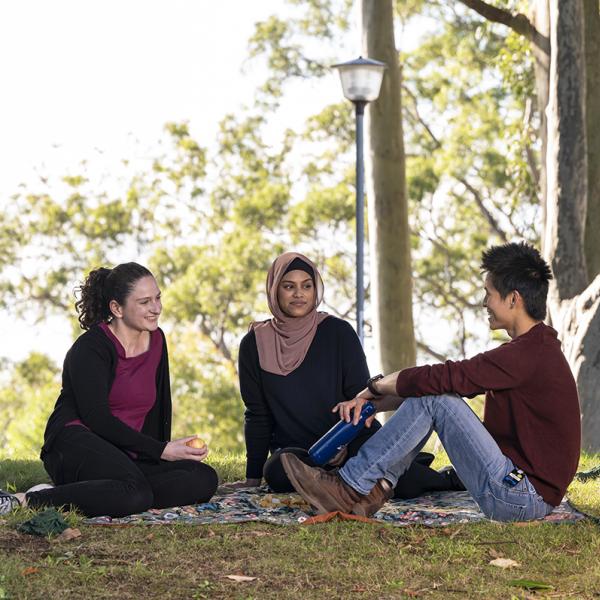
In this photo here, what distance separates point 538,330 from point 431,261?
19217 mm

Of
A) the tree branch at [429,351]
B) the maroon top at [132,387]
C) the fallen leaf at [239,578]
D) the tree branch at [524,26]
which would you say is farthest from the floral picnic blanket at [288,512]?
the tree branch at [429,351]

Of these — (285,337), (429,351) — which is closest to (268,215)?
(429,351)

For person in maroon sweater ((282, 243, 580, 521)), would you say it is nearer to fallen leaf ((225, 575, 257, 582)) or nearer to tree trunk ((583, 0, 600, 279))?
fallen leaf ((225, 575, 257, 582))

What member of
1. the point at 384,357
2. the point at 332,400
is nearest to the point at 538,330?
the point at 332,400

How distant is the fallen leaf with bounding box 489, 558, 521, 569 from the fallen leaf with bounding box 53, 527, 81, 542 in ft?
6.49

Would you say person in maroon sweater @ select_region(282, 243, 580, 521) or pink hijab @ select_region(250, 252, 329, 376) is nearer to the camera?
person in maroon sweater @ select_region(282, 243, 580, 521)

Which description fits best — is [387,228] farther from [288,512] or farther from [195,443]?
[288,512]

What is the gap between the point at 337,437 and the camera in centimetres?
614

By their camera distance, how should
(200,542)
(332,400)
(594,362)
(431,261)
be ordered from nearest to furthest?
(200,542) < (332,400) < (594,362) < (431,261)

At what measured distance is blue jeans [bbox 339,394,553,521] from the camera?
5.77 meters

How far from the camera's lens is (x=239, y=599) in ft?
15.4

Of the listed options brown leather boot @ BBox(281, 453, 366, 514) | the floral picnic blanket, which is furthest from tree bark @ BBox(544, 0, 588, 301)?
brown leather boot @ BBox(281, 453, 366, 514)

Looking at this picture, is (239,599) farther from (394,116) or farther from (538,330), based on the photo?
(394,116)

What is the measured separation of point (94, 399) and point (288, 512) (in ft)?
4.07
